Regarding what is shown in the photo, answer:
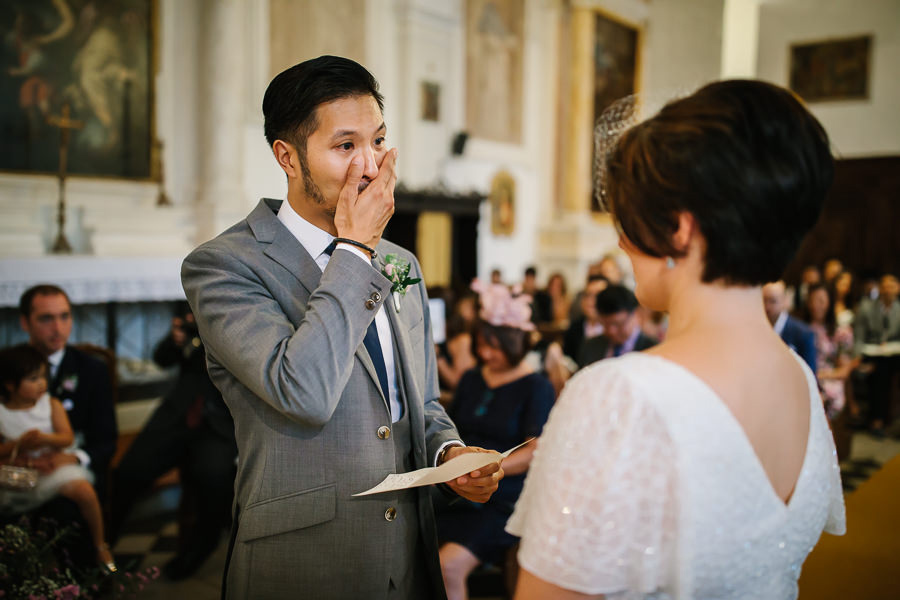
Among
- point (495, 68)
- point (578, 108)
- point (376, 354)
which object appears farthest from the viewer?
point (578, 108)

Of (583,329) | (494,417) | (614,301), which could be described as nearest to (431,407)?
(494,417)

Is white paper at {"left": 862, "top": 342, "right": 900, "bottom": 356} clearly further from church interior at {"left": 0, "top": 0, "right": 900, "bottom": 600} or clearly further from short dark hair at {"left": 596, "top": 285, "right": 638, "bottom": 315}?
short dark hair at {"left": 596, "top": 285, "right": 638, "bottom": 315}

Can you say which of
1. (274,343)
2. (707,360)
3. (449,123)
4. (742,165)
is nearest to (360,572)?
(274,343)

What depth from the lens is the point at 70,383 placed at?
3.61m

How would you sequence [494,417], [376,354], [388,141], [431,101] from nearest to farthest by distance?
[376,354] < [494,417] < [388,141] < [431,101]

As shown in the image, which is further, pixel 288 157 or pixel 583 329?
pixel 583 329

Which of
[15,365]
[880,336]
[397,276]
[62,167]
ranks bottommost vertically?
[880,336]

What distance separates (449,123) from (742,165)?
1016 cm

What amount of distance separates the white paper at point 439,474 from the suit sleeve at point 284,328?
0.19 metres

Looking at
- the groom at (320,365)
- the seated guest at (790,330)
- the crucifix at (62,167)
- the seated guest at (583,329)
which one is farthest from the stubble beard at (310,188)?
the crucifix at (62,167)

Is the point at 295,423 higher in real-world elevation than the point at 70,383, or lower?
higher

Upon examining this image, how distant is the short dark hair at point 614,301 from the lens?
13.9 ft

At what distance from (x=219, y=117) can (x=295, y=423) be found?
7.05 m

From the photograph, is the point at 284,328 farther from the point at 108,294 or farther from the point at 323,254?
the point at 108,294
